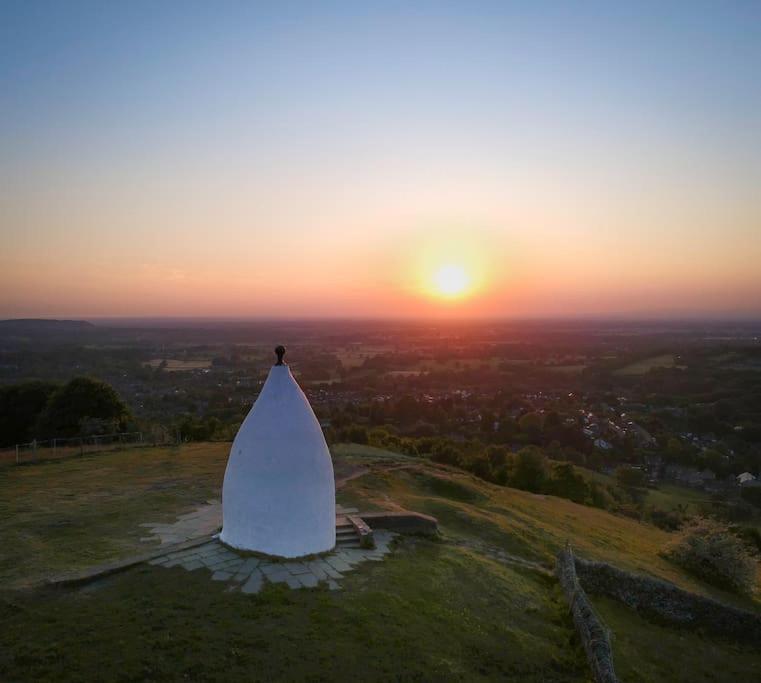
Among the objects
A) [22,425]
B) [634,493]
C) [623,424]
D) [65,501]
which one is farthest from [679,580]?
[623,424]

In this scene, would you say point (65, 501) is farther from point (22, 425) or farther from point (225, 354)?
point (225, 354)

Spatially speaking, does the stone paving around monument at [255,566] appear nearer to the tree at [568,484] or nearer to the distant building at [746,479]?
the tree at [568,484]

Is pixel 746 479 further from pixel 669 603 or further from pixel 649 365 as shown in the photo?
pixel 649 365

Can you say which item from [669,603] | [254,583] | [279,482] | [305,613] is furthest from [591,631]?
[279,482]

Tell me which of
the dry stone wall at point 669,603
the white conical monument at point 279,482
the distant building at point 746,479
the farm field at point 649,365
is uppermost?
the white conical monument at point 279,482

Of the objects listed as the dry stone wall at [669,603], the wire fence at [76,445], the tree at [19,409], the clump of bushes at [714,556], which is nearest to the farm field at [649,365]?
the clump of bushes at [714,556]

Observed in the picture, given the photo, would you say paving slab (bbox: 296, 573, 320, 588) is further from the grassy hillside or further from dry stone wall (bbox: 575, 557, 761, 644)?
dry stone wall (bbox: 575, 557, 761, 644)
